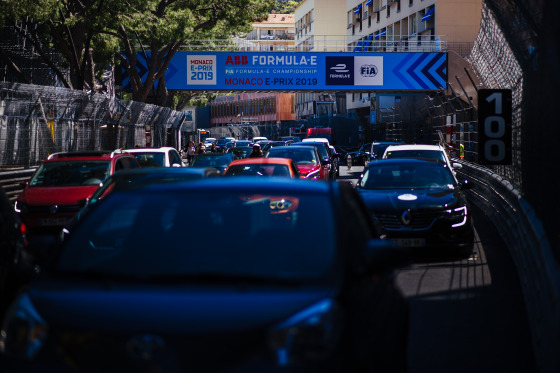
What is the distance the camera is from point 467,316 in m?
8.38

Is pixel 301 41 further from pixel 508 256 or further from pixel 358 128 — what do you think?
pixel 508 256

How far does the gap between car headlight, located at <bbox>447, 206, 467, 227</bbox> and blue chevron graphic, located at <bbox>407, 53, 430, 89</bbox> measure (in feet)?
111

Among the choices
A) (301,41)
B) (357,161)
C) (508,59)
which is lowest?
(357,161)

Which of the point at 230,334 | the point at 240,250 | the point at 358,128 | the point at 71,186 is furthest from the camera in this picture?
the point at 358,128

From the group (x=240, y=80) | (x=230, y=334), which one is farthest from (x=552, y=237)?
(x=240, y=80)

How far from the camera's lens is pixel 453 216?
40.9ft

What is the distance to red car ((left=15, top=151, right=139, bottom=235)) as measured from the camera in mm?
14625

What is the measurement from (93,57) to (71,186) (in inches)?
1001

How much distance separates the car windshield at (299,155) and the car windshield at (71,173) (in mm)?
7897

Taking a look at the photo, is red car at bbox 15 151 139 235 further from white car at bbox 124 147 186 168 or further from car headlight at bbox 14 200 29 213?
white car at bbox 124 147 186 168

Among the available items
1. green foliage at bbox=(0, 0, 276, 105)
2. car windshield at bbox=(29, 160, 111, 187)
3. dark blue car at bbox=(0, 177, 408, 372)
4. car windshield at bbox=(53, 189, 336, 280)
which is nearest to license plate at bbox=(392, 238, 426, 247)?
car windshield at bbox=(29, 160, 111, 187)

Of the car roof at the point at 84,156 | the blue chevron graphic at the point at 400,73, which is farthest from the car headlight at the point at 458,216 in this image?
the blue chevron graphic at the point at 400,73

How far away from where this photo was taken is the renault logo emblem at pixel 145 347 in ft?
12.2

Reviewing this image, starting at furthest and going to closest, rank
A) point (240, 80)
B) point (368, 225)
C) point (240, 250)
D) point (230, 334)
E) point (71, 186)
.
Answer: point (240, 80) → point (71, 186) → point (368, 225) → point (240, 250) → point (230, 334)
